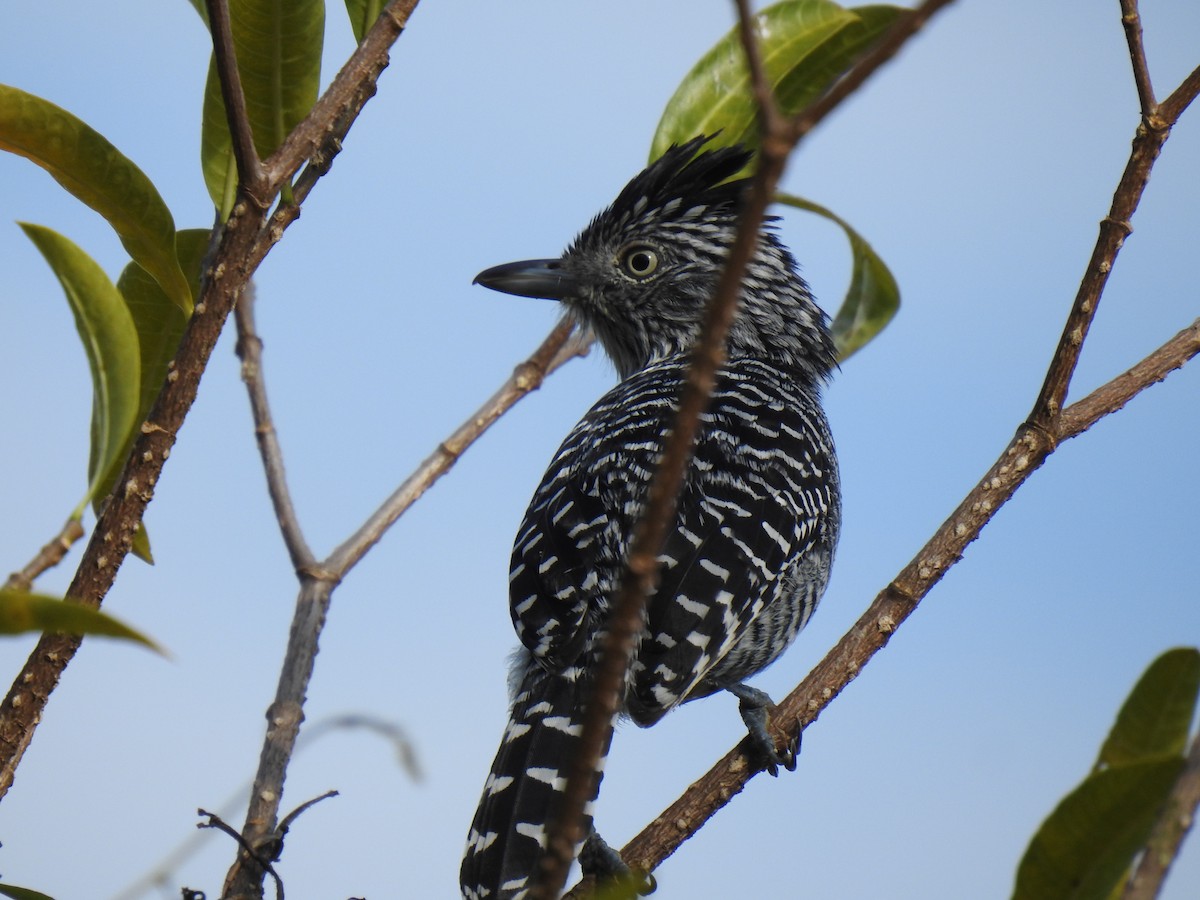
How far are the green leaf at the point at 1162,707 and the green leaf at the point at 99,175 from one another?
2139mm

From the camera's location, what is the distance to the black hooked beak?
5641 millimetres

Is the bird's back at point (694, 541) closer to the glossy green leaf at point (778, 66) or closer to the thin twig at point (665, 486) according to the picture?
the glossy green leaf at point (778, 66)

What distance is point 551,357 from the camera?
442cm

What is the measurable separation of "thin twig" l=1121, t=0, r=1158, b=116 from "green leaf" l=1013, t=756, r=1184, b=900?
7.16 feet

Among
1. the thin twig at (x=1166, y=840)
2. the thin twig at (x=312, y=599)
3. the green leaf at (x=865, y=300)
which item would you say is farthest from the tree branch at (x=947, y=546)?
the thin twig at (x=1166, y=840)

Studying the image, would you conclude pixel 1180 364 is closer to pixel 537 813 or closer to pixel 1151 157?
pixel 1151 157

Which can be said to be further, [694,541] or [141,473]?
[694,541]

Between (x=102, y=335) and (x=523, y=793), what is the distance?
163 cm

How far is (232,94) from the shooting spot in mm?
2361

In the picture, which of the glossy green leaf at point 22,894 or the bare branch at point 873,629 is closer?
the glossy green leaf at point 22,894

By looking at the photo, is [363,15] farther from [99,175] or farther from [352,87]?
[99,175]

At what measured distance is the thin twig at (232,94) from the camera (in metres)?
2.31

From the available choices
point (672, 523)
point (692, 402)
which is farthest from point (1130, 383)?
point (692, 402)

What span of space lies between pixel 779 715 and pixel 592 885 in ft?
2.36
